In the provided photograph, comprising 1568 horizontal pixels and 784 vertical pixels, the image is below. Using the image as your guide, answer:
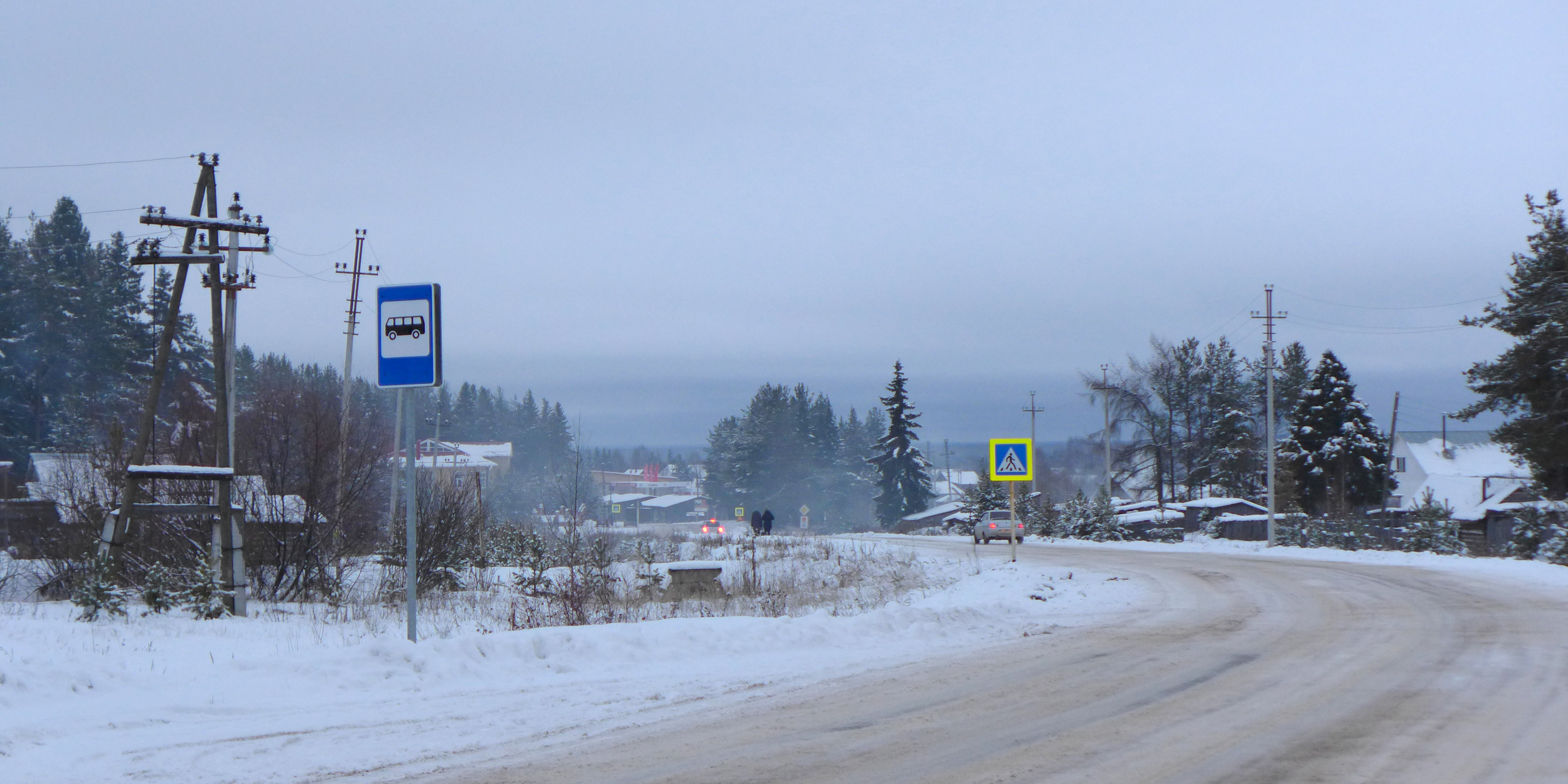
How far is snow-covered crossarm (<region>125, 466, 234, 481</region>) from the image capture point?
16547mm

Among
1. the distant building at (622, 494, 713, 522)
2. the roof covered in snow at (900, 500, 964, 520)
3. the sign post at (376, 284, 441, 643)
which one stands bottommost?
the distant building at (622, 494, 713, 522)

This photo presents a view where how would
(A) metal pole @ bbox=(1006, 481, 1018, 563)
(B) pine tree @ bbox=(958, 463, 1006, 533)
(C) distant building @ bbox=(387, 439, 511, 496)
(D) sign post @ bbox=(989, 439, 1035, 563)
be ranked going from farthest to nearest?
(B) pine tree @ bbox=(958, 463, 1006, 533)
(A) metal pole @ bbox=(1006, 481, 1018, 563)
(C) distant building @ bbox=(387, 439, 511, 496)
(D) sign post @ bbox=(989, 439, 1035, 563)

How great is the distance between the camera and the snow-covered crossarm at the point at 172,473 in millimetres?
16547

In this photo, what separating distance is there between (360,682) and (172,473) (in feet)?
32.6

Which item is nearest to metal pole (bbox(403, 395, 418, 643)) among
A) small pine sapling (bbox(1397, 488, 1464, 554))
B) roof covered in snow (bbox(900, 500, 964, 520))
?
small pine sapling (bbox(1397, 488, 1464, 554))

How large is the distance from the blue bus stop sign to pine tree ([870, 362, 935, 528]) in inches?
3133

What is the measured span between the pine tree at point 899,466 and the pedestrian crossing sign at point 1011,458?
2492 inches

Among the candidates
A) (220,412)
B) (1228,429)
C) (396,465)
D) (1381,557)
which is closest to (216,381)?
(220,412)

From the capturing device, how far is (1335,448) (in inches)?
2325

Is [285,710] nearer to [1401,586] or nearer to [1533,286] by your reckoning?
[1401,586]

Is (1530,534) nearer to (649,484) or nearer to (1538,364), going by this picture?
(1538,364)

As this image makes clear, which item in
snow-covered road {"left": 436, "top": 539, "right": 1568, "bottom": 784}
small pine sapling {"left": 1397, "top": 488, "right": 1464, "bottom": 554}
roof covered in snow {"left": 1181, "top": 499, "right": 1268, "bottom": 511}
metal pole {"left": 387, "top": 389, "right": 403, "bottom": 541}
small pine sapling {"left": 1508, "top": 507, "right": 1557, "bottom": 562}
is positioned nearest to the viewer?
snow-covered road {"left": 436, "top": 539, "right": 1568, "bottom": 784}

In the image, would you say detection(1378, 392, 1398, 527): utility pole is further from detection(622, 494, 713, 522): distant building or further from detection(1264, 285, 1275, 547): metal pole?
detection(622, 494, 713, 522): distant building

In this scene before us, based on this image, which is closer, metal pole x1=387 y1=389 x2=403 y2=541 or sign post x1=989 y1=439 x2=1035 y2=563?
sign post x1=989 y1=439 x2=1035 y2=563
